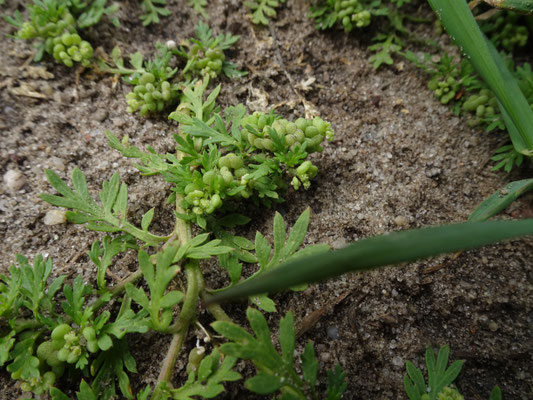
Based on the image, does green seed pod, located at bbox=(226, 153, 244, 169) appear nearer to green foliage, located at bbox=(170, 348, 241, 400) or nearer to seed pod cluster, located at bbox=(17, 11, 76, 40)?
green foliage, located at bbox=(170, 348, 241, 400)

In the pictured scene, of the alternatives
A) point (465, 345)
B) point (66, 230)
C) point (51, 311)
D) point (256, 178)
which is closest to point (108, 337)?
point (51, 311)

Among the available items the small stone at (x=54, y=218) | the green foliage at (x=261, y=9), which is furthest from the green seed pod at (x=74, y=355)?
the green foliage at (x=261, y=9)

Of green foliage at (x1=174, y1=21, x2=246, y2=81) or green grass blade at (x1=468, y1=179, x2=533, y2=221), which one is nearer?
green grass blade at (x1=468, y1=179, x2=533, y2=221)

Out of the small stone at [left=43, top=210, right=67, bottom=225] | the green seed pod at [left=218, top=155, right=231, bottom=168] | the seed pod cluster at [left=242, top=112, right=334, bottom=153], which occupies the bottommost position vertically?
the small stone at [left=43, top=210, right=67, bottom=225]

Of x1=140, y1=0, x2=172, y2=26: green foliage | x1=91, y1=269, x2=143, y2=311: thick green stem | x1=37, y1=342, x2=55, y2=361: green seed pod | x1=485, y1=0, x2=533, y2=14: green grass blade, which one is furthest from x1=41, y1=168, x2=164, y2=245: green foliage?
x1=485, y1=0, x2=533, y2=14: green grass blade

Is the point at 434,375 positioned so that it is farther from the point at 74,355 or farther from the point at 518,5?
the point at 518,5

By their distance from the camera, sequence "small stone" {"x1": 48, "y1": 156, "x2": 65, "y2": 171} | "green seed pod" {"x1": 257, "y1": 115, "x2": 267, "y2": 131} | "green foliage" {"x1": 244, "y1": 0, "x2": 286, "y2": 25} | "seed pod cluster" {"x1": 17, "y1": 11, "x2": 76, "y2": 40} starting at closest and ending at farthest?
"green seed pod" {"x1": 257, "y1": 115, "x2": 267, "y2": 131}
"small stone" {"x1": 48, "y1": 156, "x2": 65, "y2": 171}
"seed pod cluster" {"x1": 17, "y1": 11, "x2": 76, "y2": 40}
"green foliage" {"x1": 244, "y1": 0, "x2": 286, "y2": 25}

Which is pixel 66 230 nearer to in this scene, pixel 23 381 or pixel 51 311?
pixel 51 311

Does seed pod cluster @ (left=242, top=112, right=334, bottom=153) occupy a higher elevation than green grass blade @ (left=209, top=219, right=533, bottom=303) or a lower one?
lower

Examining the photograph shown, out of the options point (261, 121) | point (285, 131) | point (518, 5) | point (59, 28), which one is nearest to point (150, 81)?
point (59, 28)
